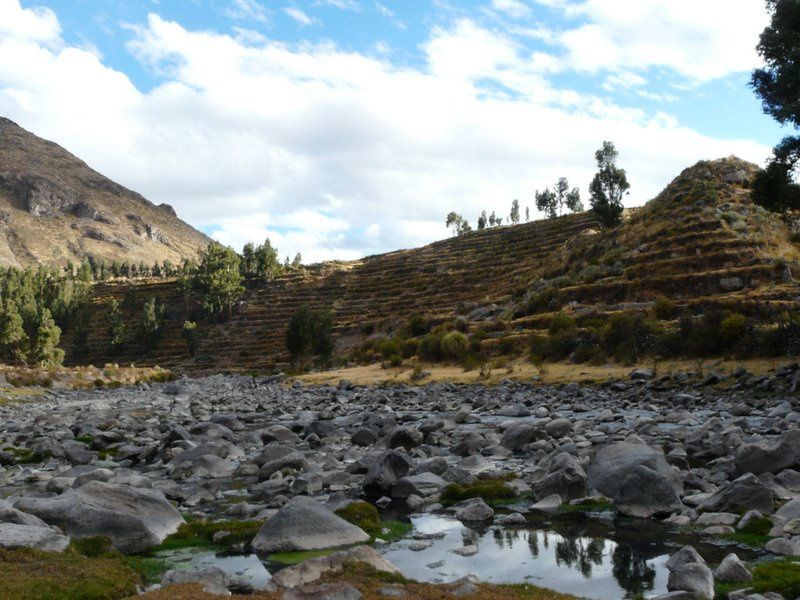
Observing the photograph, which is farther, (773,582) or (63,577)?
(63,577)

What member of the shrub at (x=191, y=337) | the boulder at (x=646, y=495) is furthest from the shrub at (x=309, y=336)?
the boulder at (x=646, y=495)

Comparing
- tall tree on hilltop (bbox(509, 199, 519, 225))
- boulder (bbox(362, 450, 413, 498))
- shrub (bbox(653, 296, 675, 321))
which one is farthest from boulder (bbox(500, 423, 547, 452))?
tall tree on hilltop (bbox(509, 199, 519, 225))

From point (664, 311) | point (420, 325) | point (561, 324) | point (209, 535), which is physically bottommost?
point (209, 535)

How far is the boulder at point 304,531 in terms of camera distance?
26.3 ft

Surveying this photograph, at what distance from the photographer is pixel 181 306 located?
13812 centimetres

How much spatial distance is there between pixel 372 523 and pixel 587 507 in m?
3.35

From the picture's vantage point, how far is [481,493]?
10.7 m

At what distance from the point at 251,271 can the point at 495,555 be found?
466 ft

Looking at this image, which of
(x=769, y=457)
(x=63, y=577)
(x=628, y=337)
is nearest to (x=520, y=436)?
(x=769, y=457)

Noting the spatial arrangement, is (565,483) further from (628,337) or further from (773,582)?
(628,337)

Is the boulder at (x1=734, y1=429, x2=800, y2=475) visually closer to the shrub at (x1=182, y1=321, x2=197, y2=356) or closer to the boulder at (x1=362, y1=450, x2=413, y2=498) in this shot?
the boulder at (x1=362, y1=450, x2=413, y2=498)

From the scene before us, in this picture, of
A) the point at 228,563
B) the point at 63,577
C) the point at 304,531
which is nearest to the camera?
the point at 63,577

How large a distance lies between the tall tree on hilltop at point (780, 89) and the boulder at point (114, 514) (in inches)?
1120

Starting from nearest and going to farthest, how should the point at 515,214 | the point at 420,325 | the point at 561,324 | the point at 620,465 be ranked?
1. the point at 620,465
2. the point at 561,324
3. the point at 420,325
4. the point at 515,214
